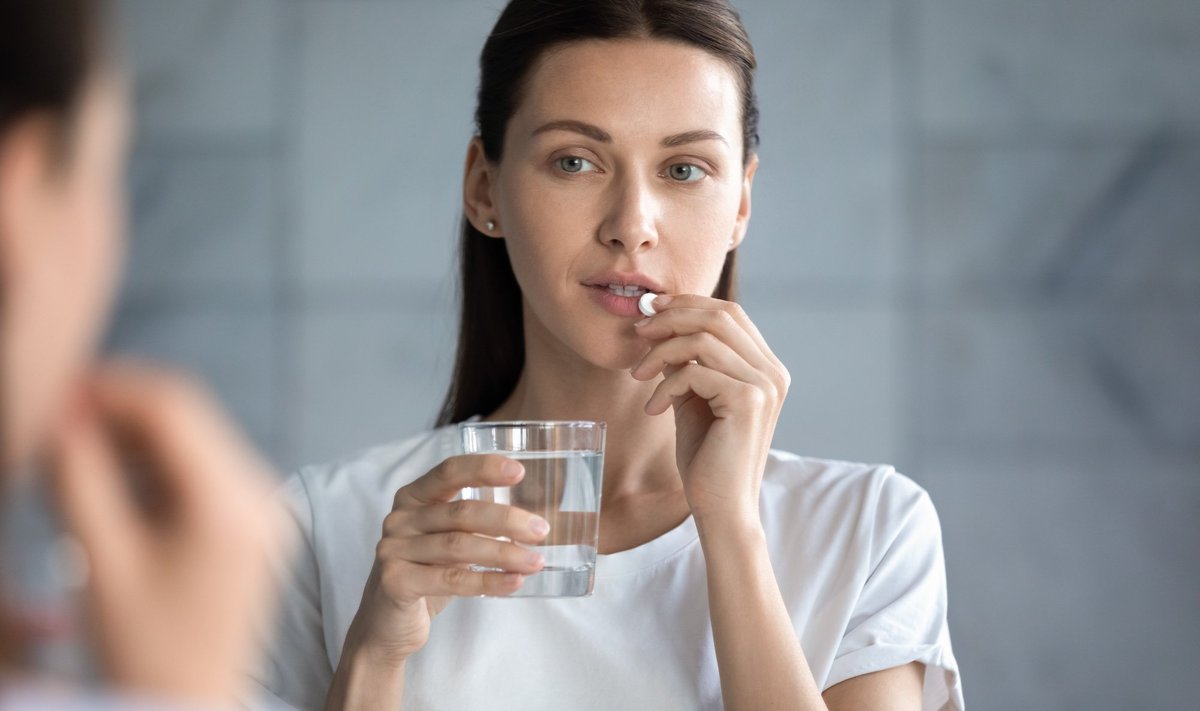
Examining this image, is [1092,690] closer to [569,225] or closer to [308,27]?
[569,225]

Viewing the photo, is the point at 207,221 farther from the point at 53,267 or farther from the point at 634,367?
the point at 53,267

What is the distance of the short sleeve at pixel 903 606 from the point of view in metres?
1.65

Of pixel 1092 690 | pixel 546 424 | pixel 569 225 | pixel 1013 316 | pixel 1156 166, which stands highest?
pixel 1156 166

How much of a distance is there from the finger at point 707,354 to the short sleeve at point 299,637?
641 mm

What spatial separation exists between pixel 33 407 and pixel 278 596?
1576 millimetres

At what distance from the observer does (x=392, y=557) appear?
1412 millimetres

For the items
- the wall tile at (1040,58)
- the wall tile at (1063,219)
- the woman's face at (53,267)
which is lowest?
the woman's face at (53,267)

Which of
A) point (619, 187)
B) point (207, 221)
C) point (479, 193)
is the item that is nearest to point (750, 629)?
point (619, 187)

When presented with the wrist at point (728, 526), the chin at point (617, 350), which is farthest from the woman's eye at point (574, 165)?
the wrist at point (728, 526)

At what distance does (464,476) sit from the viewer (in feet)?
4.24

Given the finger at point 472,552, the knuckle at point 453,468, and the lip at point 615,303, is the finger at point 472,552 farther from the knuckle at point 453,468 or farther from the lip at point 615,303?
the lip at point 615,303

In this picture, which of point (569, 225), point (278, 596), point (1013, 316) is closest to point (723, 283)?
point (569, 225)

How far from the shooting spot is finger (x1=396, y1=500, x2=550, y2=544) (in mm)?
1276

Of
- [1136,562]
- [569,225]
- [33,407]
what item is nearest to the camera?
[33,407]
